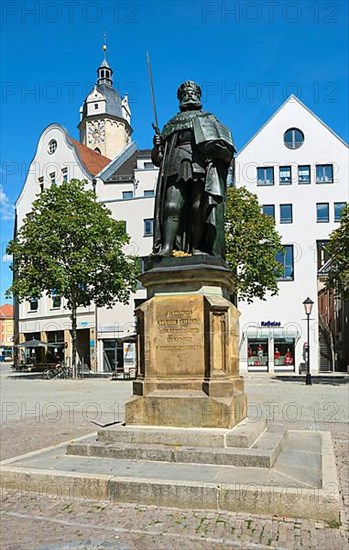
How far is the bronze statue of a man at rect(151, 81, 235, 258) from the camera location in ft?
29.8

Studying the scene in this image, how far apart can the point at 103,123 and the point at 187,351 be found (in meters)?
62.2

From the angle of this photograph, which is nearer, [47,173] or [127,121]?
[47,173]

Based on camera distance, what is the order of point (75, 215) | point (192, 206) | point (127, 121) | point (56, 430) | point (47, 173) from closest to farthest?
point (192, 206) < point (56, 430) < point (75, 215) < point (47, 173) < point (127, 121)

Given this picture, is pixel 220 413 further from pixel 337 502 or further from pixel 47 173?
pixel 47 173

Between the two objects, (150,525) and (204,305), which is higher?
(204,305)

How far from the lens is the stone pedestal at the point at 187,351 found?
26.7 ft

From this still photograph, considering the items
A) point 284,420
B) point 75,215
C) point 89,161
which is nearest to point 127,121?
point 89,161

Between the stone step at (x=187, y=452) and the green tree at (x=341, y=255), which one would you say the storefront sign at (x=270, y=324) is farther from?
the stone step at (x=187, y=452)

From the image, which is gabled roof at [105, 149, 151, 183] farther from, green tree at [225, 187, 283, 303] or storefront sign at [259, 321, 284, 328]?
green tree at [225, 187, 283, 303]

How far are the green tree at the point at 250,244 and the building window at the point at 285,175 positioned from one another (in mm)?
12321

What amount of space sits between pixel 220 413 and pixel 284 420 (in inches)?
272

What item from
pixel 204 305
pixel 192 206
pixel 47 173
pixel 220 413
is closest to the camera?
pixel 220 413

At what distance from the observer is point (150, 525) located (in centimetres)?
593

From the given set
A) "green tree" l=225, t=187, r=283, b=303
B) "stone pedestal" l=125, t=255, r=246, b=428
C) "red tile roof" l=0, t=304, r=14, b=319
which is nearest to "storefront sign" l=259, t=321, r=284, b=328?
"green tree" l=225, t=187, r=283, b=303
